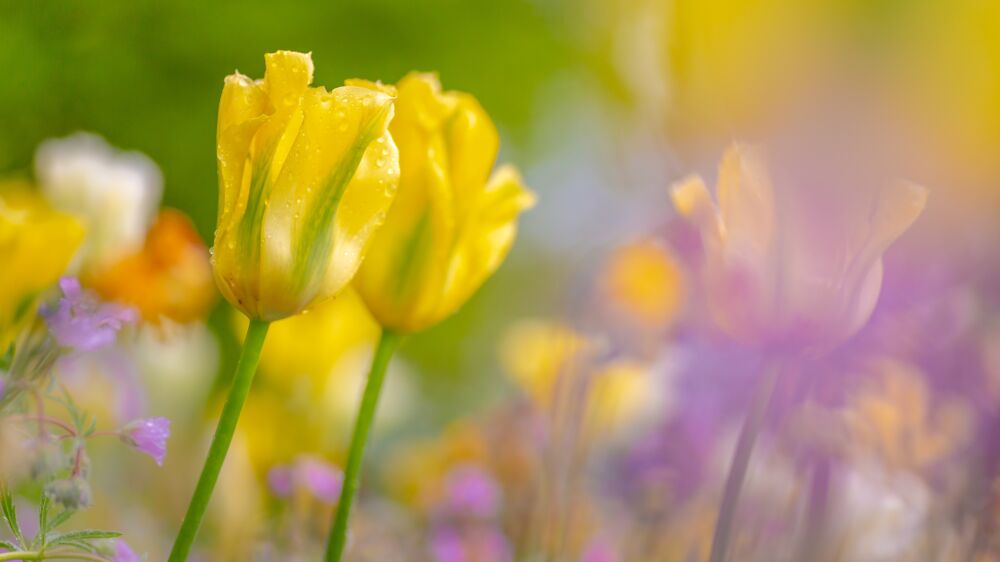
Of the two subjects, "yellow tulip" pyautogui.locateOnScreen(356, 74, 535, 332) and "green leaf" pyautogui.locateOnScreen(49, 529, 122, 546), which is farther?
"yellow tulip" pyautogui.locateOnScreen(356, 74, 535, 332)

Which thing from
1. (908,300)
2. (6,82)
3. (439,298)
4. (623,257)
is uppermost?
(6,82)

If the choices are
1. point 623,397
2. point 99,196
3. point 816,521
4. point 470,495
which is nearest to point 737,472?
point 816,521

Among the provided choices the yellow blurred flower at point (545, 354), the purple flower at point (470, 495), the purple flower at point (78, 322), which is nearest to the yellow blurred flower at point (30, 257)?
the purple flower at point (78, 322)

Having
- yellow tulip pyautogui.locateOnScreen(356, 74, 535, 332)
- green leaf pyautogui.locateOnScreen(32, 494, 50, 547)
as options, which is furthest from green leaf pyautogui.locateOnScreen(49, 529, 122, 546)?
yellow tulip pyautogui.locateOnScreen(356, 74, 535, 332)

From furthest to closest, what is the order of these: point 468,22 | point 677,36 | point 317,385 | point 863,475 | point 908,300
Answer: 1. point 468,22
2. point 317,385
3. point 863,475
4. point 908,300
5. point 677,36

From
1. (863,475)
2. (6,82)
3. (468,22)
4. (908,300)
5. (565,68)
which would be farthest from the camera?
(565,68)

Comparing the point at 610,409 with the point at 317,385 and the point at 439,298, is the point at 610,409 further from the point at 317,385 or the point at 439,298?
the point at 439,298

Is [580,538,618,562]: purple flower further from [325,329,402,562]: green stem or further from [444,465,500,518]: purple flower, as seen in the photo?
[325,329,402,562]: green stem

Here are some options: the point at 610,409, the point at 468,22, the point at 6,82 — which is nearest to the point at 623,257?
the point at 610,409
